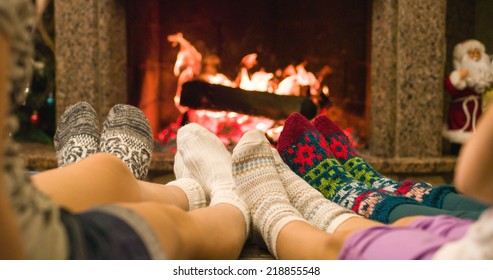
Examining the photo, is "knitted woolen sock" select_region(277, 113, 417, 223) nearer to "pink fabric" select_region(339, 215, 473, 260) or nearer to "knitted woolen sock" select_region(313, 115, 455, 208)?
"knitted woolen sock" select_region(313, 115, 455, 208)

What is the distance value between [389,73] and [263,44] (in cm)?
56

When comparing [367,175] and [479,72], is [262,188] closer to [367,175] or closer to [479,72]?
[367,175]

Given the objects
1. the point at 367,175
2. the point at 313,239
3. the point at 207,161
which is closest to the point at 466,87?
the point at 367,175

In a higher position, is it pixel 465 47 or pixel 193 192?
pixel 465 47

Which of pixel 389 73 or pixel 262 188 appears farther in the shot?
pixel 389 73

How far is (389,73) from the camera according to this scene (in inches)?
77.6

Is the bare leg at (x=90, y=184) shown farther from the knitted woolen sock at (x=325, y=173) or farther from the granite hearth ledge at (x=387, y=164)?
the granite hearth ledge at (x=387, y=164)

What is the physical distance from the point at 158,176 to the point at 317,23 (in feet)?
2.82

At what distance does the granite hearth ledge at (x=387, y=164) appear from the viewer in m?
1.93

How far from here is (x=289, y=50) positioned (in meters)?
2.34

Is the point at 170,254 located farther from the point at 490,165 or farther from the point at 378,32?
the point at 378,32

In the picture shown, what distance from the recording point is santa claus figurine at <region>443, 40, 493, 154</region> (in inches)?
79.5

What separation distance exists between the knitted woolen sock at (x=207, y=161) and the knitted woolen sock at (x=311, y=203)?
0.35 feet

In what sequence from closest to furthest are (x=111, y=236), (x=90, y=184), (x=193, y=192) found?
(x=111, y=236)
(x=90, y=184)
(x=193, y=192)
